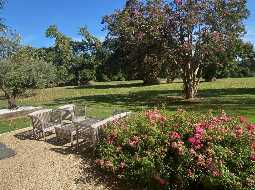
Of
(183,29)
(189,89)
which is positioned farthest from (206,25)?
(189,89)

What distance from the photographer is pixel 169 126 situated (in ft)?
26.1

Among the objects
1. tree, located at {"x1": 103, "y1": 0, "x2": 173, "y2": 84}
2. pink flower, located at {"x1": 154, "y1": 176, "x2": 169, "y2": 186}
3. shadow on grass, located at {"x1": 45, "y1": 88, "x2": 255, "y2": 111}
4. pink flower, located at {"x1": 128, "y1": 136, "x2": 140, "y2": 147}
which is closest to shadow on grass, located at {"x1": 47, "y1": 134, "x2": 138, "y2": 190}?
pink flower, located at {"x1": 154, "y1": 176, "x2": 169, "y2": 186}

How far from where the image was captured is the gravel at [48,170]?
781cm

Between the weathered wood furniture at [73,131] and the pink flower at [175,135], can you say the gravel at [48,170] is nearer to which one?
the weathered wood furniture at [73,131]

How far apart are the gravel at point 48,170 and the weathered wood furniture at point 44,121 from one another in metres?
0.84

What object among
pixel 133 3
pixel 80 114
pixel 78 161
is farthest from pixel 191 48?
pixel 78 161

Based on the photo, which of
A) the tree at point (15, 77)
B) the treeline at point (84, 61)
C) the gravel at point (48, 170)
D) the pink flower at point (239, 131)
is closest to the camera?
the pink flower at point (239, 131)

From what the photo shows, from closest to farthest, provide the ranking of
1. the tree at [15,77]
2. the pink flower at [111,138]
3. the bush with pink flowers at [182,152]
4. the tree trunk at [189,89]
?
the bush with pink flowers at [182,152] → the pink flower at [111,138] → the tree at [15,77] → the tree trunk at [189,89]

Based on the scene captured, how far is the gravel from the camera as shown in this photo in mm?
7812

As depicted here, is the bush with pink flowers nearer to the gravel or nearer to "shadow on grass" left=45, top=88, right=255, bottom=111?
the gravel

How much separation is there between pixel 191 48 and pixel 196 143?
1347 cm

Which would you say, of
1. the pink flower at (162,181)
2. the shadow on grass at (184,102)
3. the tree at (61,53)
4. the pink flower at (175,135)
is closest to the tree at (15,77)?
the shadow on grass at (184,102)

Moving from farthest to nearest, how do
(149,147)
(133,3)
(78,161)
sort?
(133,3)
(78,161)
(149,147)

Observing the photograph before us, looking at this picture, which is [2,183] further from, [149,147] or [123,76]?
[123,76]
